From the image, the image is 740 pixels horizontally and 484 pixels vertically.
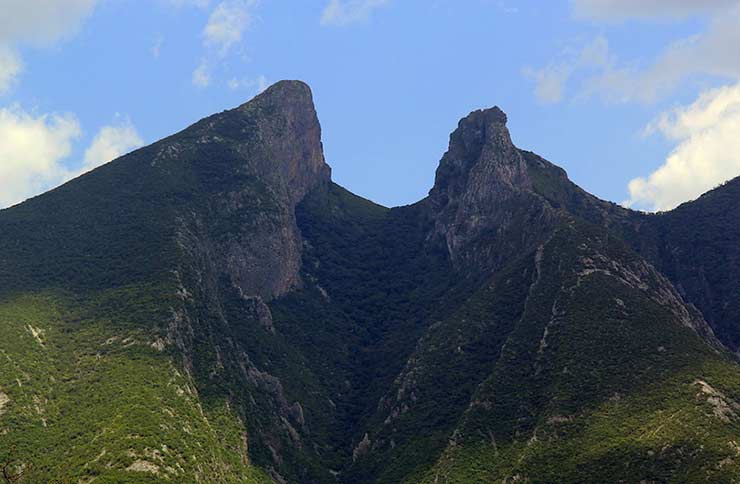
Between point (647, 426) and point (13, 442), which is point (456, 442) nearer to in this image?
point (647, 426)

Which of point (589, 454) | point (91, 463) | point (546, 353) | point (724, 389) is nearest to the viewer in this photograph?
point (91, 463)

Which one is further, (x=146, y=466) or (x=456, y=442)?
(x=456, y=442)

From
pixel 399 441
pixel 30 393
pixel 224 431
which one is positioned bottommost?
pixel 399 441

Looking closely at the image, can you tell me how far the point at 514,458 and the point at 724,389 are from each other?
4170 cm

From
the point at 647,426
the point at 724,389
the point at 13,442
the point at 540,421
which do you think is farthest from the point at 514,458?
the point at 13,442

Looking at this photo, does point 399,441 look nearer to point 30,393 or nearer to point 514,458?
point 514,458

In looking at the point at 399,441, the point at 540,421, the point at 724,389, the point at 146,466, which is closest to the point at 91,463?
the point at 146,466

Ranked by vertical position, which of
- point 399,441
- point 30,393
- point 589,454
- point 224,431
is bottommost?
point 589,454

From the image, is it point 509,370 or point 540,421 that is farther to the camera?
point 509,370

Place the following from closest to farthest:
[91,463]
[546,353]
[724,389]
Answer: [91,463] < [724,389] < [546,353]

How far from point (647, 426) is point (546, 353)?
3358 centimetres

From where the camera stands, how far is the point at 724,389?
6885 inches

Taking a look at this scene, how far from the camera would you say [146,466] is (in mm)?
154125

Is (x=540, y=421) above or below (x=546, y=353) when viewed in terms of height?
below
